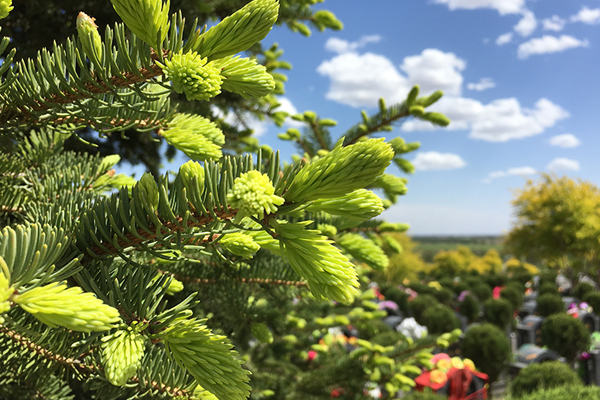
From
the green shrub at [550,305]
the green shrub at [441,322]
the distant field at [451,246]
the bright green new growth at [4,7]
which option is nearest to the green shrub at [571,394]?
the green shrub at [441,322]

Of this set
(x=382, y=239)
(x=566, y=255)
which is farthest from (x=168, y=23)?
(x=566, y=255)

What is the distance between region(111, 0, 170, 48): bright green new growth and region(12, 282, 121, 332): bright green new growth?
1.10ft

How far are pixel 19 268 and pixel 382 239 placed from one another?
6.12 ft

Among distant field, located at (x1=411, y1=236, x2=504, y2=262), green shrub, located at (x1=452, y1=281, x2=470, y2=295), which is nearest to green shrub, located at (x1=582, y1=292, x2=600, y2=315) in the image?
green shrub, located at (x1=452, y1=281, x2=470, y2=295)

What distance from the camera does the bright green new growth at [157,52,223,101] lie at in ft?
1.60

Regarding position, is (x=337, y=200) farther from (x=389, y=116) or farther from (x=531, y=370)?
(x=531, y=370)

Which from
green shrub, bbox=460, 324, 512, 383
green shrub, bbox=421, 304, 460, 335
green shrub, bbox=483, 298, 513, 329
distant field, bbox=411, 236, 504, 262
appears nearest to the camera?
green shrub, bbox=460, 324, 512, 383

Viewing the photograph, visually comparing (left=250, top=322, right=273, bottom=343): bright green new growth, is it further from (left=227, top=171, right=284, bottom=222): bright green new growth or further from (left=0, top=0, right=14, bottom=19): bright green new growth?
(left=0, top=0, right=14, bottom=19): bright green new growth

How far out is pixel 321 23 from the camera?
91.9 inches

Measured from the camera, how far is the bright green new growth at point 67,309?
0.39 m

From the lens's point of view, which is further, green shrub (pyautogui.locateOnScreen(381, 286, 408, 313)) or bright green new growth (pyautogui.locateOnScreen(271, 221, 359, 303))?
green shrub (pyautogui.locateOnScreen(381, 286, 408, 313))

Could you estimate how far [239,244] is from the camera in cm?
64

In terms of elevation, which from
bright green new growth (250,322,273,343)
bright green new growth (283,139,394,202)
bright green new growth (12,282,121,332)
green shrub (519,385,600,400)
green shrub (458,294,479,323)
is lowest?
green shrub (458,294,479,323)

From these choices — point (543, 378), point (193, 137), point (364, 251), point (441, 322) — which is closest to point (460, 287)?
point (441, 322)
